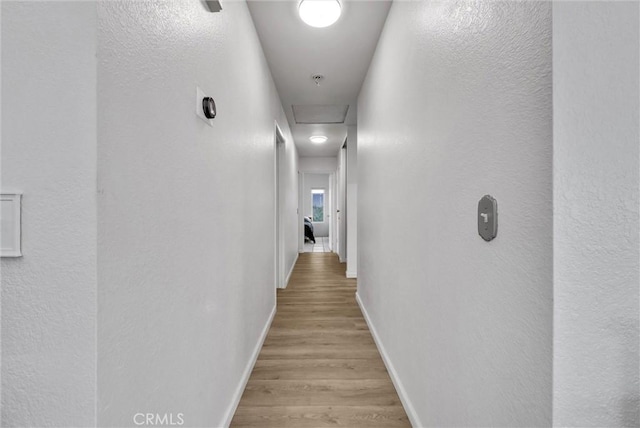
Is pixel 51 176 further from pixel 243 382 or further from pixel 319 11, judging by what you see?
pixel 319 11

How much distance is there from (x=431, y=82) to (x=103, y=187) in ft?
3.90

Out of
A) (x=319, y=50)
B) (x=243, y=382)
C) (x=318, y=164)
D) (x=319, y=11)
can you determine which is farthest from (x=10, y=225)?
(x=318, y=164)

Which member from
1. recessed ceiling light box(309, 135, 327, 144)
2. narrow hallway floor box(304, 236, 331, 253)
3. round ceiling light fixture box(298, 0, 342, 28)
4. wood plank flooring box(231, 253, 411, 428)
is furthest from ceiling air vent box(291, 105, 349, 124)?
narrow hallway floor box(304, 236, 331, 253)

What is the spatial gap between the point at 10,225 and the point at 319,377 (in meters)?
1.74

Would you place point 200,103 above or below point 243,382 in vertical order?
above

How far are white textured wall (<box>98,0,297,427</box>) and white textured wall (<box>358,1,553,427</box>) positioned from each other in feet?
2.99

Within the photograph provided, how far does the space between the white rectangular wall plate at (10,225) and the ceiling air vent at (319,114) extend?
3.41m

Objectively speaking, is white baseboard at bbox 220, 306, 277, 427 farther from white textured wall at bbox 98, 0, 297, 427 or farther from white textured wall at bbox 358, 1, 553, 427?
white textured wall at bbox 358, 1, 553, 427

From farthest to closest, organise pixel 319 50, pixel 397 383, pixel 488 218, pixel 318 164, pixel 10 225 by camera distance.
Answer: pixel 318 164 < pixel 319 50 < pixel 397 383 < pixel 488 218 < pixel 10 225

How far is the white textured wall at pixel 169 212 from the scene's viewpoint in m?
0.63

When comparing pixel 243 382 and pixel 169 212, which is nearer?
pixel 169 212
